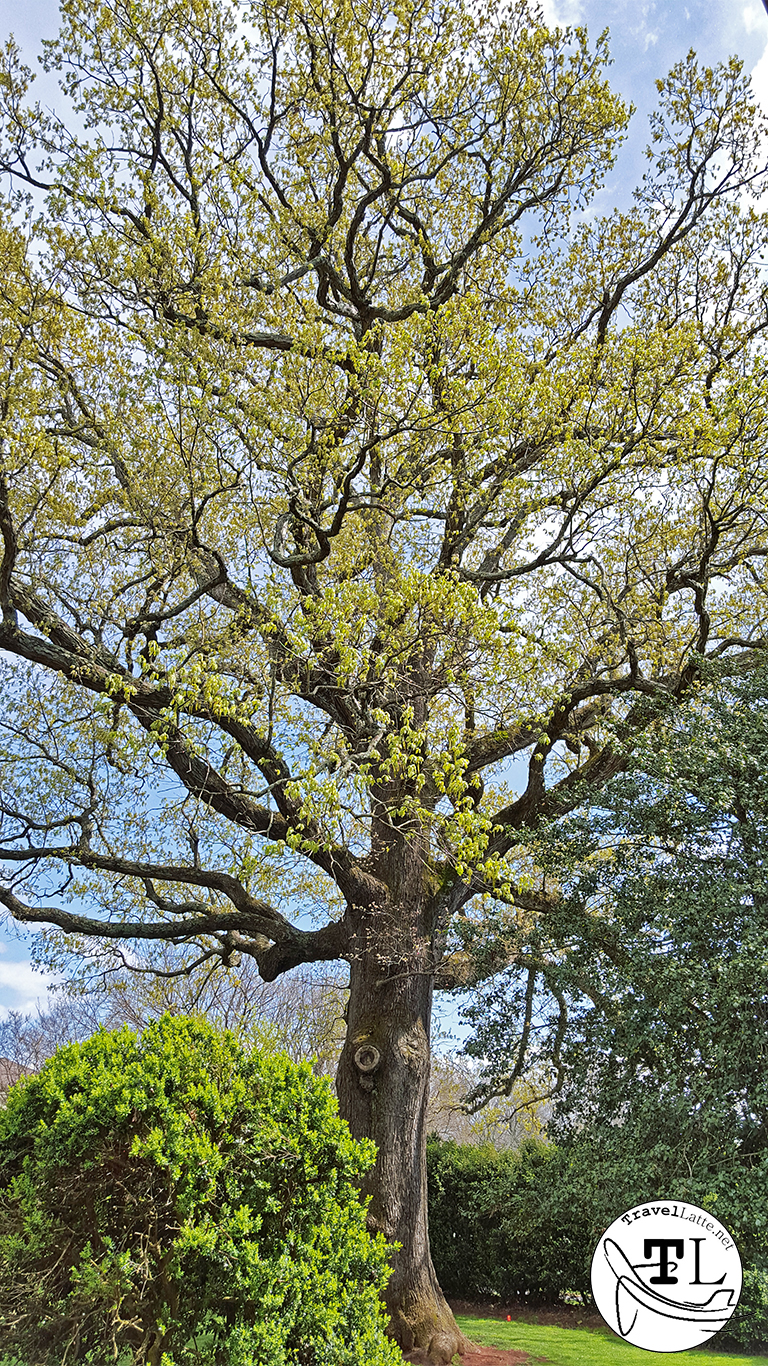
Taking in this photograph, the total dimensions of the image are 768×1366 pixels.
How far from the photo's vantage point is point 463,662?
8.27m

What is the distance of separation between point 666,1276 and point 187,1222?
433 cm

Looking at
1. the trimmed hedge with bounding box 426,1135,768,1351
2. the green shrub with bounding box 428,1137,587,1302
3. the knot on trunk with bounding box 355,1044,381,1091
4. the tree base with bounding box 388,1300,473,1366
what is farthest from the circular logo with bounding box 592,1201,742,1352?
the green shrub with bounding box 428,1137,587,1302

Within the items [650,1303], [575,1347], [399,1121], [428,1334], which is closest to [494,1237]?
[575,1347]

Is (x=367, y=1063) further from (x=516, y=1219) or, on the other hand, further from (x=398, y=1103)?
(x=516, y=1219)

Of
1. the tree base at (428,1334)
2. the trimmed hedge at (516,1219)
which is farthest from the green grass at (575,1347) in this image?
the tree base at (428,1334)

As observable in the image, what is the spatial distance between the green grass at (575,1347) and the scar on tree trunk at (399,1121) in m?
0.65

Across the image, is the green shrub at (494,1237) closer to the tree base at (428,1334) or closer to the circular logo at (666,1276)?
the tree base at (428,1334)

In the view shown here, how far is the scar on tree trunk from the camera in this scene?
7.91 meters

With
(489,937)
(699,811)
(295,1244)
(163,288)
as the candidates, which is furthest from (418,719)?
(295,1244)

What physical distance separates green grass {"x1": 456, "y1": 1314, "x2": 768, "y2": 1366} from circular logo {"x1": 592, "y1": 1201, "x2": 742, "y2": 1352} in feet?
2.89

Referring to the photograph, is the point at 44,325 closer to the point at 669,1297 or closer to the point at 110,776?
the point at 110,776

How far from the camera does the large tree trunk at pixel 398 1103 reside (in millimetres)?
7934

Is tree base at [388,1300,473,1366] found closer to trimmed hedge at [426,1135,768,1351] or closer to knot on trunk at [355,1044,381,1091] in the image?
trimmed hedge at [426,1135,768,1351]

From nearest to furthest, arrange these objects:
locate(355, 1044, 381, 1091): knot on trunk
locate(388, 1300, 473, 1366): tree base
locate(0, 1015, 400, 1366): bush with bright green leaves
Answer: locate(0, 1015, 400, 1366): bush with bright green leaves < locate(388, 1300, 473, 1366): tree base < locate(355, 1044, 381, 1091): knot on trunk
